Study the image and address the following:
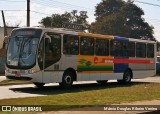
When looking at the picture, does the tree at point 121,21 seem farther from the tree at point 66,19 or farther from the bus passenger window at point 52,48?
the bus passenger window at point 52,48

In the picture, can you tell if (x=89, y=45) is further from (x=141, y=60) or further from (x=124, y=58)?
(x=141, y=60)

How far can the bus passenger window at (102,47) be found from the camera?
24.1m

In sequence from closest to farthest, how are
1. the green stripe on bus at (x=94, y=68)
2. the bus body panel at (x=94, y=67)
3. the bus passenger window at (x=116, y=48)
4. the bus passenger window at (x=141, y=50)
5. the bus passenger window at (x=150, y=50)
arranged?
the bus body panel at (x=94, y=67), the green stripe on bus at (x=94, y=68), the bus passenger window at (x=116, y=48), the bus passenger window at (x=141, y=50), the bus passenger window at (x=150, y=50)

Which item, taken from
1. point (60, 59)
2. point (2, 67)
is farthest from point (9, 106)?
point (2, 67)

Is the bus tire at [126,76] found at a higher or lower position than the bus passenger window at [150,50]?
lower

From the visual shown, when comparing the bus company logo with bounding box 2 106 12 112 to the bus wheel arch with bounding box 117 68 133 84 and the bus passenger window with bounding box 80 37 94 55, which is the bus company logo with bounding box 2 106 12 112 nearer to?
the bus passenger window with bounding box 80 37 94 55

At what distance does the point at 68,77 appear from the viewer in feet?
71.0

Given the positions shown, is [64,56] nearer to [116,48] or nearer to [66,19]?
[116,48]

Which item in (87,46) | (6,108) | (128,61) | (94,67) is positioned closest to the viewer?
(6,108)

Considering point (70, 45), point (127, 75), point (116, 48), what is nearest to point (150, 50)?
point (127, 75)

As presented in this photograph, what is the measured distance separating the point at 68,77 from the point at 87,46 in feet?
8.04

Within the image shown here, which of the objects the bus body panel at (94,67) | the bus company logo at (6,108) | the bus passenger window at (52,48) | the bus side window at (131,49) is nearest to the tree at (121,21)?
the bus body panel at (94,67)

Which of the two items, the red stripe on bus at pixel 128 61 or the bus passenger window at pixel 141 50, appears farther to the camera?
the bus passenger window at pixel 141 50

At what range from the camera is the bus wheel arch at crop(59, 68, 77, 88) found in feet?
70.1
